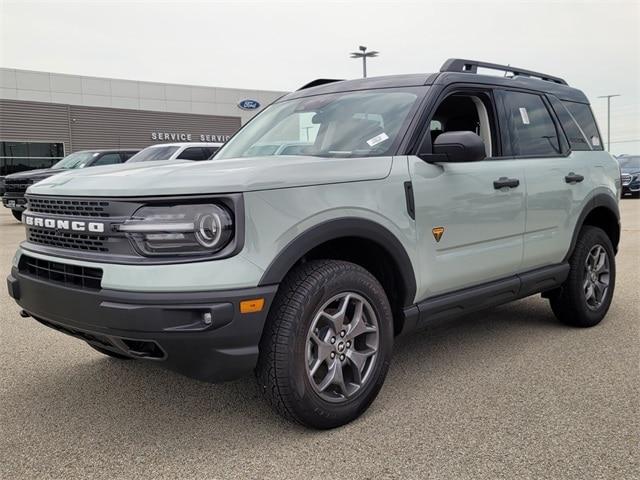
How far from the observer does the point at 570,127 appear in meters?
4.94

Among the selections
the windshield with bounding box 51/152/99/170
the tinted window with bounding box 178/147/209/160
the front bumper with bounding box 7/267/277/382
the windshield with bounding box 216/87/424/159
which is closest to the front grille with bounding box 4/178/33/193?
the windshield with bounding box 51/152/99/170

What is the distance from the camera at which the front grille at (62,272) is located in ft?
9.06

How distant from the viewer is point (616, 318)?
17.2 ft

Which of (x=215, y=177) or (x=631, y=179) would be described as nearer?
(x=215, y=177)

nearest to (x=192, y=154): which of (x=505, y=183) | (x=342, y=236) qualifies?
(x=505, y=183)

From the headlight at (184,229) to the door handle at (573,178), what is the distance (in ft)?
9.84

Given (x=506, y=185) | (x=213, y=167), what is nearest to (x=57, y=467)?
(x=213, y=167)

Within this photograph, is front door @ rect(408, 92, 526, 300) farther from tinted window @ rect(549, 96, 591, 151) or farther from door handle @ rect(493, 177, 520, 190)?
tinted window @ rect(549, 96, 591, 151)

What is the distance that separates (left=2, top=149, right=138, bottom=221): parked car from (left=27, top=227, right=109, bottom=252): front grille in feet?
33.3

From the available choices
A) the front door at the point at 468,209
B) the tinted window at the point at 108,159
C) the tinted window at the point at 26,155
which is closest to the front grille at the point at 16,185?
the tinted window at the point at 108,159

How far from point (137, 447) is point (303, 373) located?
0.88 metres

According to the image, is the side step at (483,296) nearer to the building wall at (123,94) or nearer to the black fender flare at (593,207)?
the black fender flare at (593,207)

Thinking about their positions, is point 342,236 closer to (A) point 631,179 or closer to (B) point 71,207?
(B) point 71,207

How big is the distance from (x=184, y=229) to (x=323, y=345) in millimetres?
918
